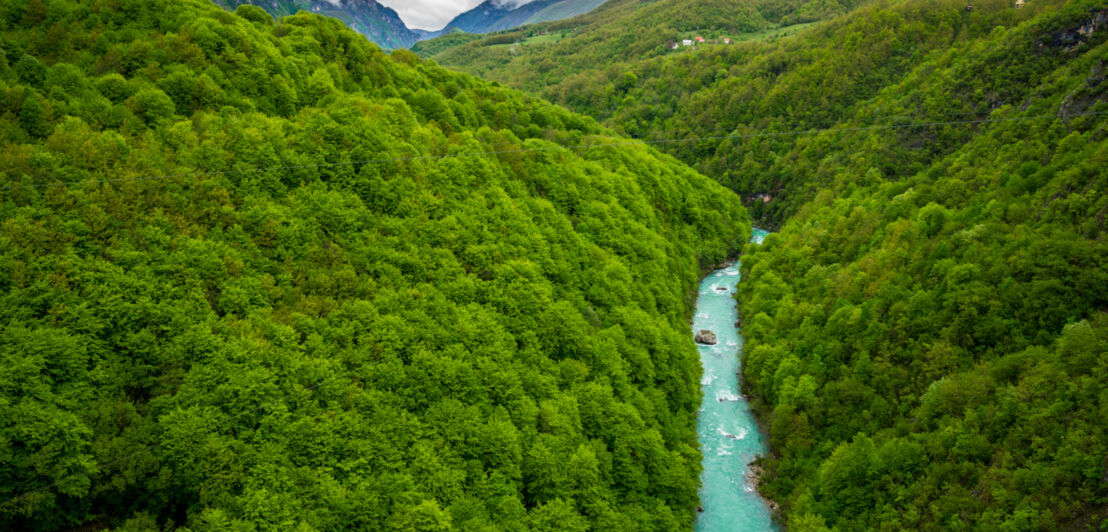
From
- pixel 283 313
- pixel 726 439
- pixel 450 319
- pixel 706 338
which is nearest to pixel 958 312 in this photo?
pixel 726 439

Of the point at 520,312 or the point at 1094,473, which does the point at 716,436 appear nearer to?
the point at 520,312

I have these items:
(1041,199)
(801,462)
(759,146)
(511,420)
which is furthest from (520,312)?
(759,146)

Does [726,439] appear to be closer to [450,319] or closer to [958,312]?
[958,312]

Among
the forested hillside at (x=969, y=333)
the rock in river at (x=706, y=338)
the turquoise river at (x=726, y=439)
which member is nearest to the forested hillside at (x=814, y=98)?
the forested hillside at (x=969, y=333)

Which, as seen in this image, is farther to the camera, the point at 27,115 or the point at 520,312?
the point at 520,312

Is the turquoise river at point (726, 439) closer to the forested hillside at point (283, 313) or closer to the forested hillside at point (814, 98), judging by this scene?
the forested hillside at point (283, 313)

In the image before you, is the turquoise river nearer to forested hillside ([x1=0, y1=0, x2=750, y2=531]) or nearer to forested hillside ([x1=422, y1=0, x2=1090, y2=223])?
forested hillside ([x1=0, y1=0, x2=750, y2=531])
